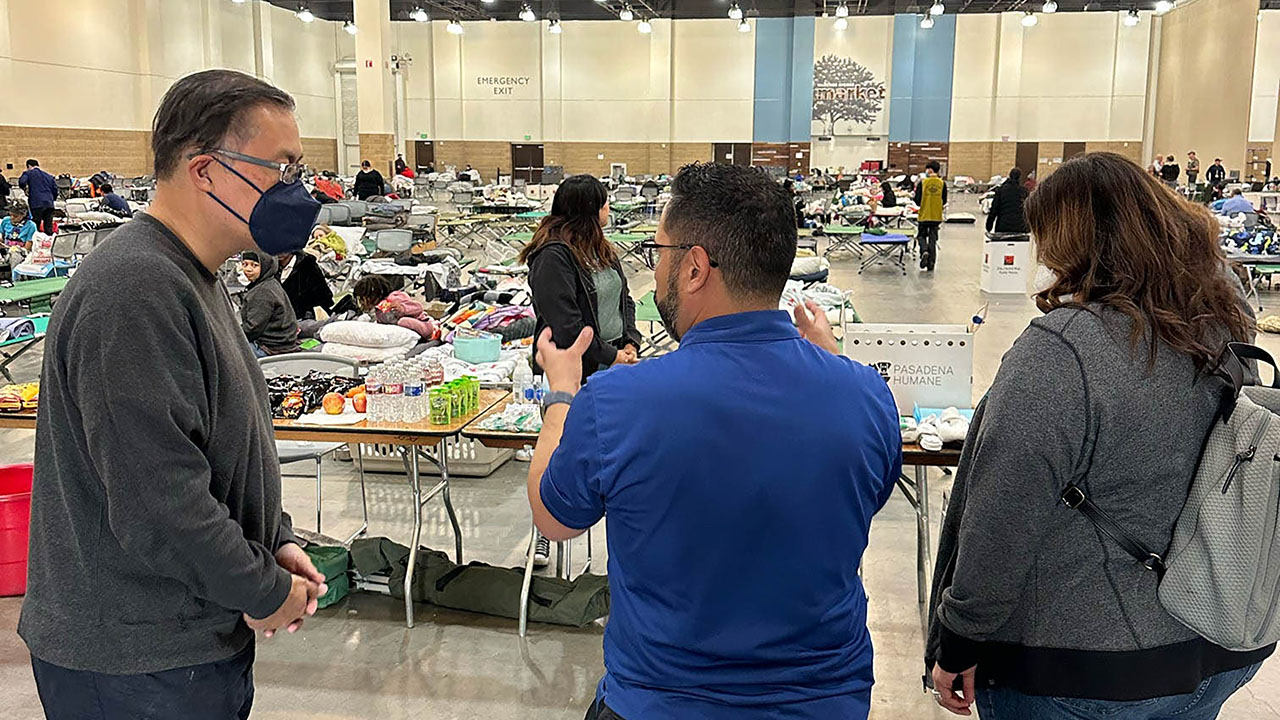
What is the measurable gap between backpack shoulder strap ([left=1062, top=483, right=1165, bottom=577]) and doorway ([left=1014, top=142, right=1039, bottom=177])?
28.9m

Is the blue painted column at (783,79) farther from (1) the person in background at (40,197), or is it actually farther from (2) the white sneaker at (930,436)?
(2) the white sneaker at (930,436)

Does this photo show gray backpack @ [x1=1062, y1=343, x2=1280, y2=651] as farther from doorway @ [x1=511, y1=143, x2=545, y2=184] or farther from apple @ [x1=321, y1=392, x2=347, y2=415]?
doorway @ [x1=511, y1=143, x2=545, y2=184]

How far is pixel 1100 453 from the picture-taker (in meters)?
1.60

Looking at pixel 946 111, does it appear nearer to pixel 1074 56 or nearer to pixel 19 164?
pixel 1074 56

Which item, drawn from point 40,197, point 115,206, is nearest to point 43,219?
point 40,197

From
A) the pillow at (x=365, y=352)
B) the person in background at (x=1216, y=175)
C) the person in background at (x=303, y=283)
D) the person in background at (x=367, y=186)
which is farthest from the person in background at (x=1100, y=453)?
the person in background at (x=1216, y=175)

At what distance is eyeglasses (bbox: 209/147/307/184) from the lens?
1636 mm

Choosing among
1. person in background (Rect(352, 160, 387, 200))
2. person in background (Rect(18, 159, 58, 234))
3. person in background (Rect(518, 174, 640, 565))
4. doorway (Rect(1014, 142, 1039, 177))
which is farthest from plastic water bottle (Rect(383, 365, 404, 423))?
doorway (Rect(1014, 142, 1039, 177))

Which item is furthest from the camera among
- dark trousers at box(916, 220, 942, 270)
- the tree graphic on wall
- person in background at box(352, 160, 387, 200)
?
A: the tree graphic on wall

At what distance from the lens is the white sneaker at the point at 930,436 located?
318 cm

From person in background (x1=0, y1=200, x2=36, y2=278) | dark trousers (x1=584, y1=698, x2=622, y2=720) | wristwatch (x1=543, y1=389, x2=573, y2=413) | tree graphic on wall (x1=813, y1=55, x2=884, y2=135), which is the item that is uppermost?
tree graphic on wall (x1=813, y1=55, x2=884, y2=135)

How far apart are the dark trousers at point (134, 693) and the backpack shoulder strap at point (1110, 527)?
135 cm

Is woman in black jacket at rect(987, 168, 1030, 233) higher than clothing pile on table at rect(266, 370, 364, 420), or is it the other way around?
woman in black jacket at rect(987, 168, 1030, 233)

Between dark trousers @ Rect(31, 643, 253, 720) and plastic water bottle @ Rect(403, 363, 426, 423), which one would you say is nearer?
dark trousers @ Rect(31, 643, 253, 720)
